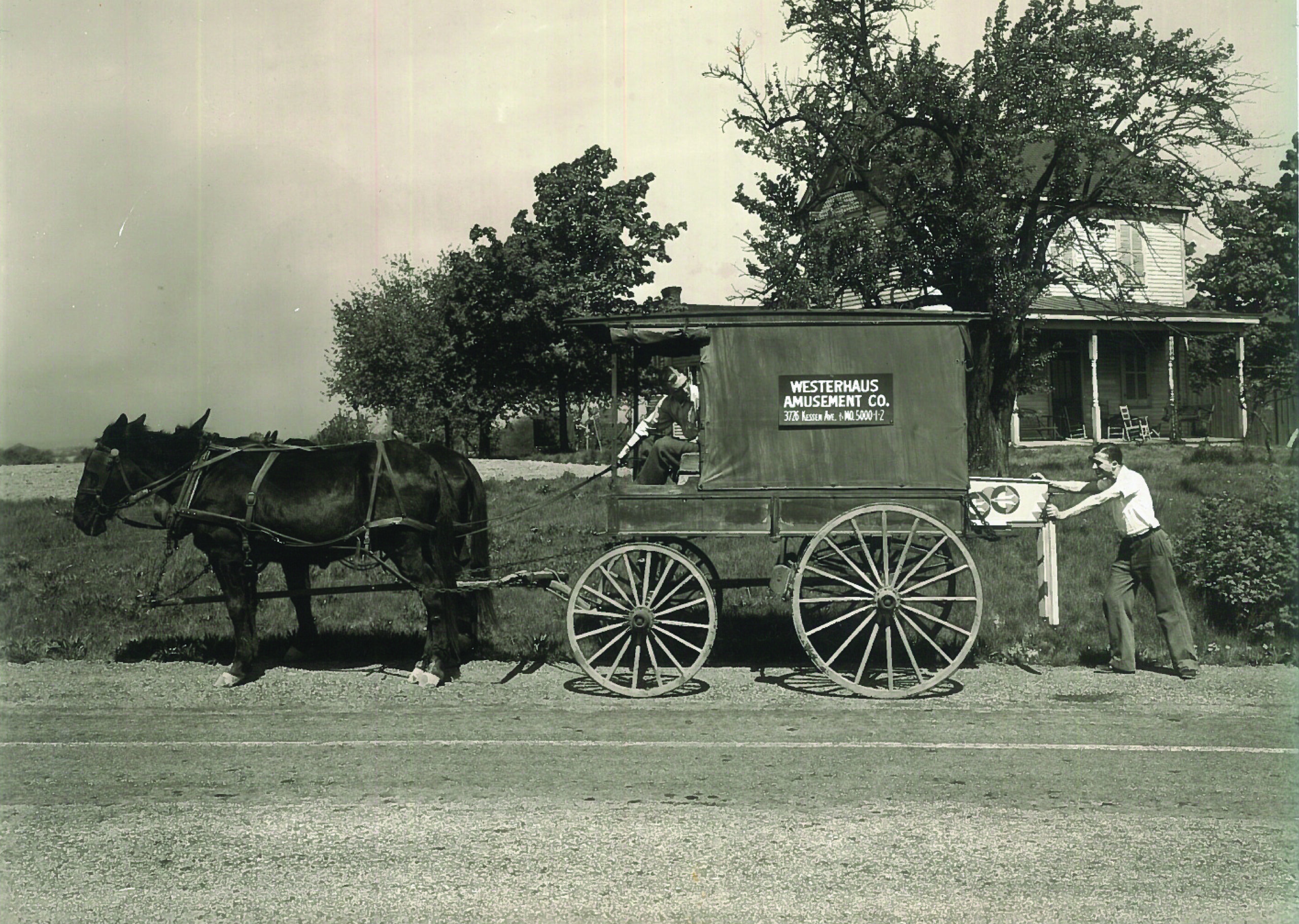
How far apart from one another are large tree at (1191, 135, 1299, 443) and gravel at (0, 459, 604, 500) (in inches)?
647

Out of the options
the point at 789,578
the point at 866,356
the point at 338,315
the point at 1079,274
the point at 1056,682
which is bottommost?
the point at 1056,682

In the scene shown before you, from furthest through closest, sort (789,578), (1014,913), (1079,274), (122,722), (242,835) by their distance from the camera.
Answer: (1079,274) < (789,578) < (122,722) < (242,835) < (1014,913)

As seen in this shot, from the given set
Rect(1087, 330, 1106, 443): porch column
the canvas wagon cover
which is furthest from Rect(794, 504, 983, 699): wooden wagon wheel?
Rect(1087, 330, 1106, 443): porch column

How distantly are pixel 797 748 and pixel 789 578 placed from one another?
6.27 ft

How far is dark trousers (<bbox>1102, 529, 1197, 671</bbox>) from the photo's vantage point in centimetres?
870

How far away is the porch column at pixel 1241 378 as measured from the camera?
2865 cm

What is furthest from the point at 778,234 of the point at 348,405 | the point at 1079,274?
the point at 348,405

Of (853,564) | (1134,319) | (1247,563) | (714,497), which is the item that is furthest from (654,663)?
(1134,319)

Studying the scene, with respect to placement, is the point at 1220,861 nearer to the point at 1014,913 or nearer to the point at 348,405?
the point at 1014,913

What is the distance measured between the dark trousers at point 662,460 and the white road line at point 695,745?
287cm

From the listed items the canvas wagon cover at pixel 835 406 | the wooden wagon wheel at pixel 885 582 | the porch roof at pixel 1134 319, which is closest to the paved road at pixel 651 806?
the wooden wagon wheel at pixel 885 582

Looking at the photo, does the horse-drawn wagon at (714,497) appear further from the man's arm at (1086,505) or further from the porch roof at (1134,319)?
the porch roof at (1134,319)

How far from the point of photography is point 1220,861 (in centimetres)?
455

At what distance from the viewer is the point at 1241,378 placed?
96.4 feet
